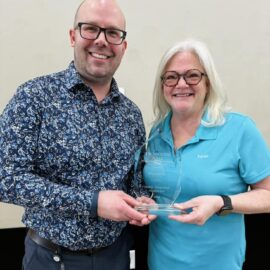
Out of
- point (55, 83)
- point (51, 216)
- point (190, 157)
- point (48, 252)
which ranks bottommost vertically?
point (48, 252)

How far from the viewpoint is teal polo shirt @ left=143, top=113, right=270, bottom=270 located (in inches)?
43.6

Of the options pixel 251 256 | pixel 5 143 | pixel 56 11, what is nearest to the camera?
pixel 5 143

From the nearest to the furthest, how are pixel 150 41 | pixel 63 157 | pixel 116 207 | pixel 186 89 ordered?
1. pixel 116 207
2. pixel 63 157
3. pixel 186 89
4. pixel 150 41

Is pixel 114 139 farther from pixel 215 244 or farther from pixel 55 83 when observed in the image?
pixel 215 244

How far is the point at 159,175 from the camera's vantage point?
115 centimetres

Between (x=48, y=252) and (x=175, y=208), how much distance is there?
0.47 metres

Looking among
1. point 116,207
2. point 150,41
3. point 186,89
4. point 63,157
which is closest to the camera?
point 116,207

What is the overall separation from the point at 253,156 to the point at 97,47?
2.17 feet

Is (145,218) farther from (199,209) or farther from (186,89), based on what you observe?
(186,89)

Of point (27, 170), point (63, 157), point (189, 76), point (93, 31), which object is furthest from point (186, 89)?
point (27, 170)

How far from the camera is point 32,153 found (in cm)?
103

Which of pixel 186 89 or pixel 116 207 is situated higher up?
pixel 186 89

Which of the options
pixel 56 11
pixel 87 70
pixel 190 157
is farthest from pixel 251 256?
pixel 56 11

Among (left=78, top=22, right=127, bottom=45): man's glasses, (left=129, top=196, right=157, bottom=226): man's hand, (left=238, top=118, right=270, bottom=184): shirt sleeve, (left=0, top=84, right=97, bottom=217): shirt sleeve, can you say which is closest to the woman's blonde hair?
(left=238, top=118, right=270, bottom=184): shirt sleeve
